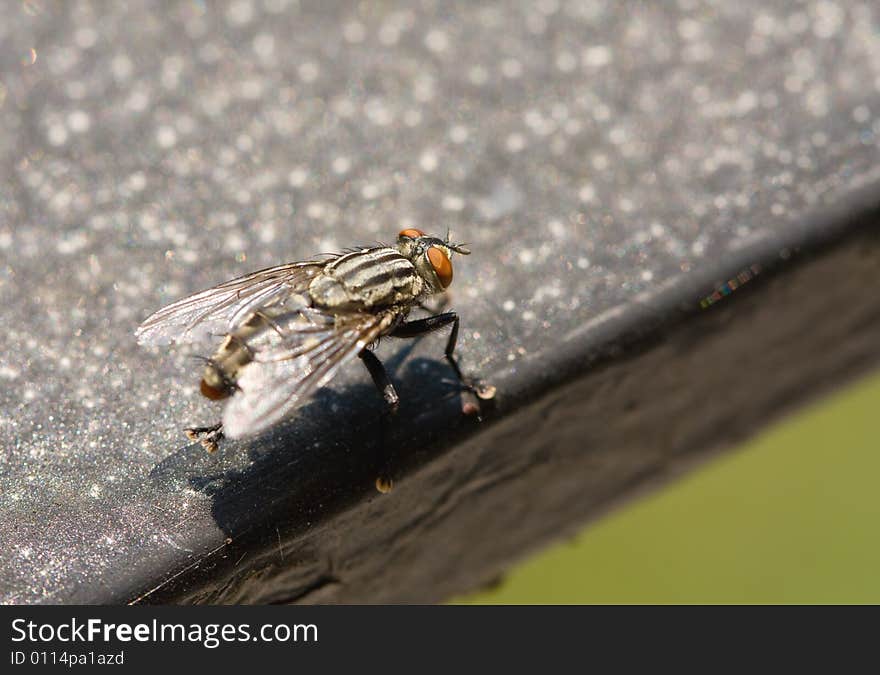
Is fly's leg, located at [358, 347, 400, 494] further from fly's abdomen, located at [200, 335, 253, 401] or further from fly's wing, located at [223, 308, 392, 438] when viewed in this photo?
fly's abdomen, located at [200, 335, 253, 401]

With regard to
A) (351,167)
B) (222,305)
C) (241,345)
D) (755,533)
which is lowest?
(755,533)

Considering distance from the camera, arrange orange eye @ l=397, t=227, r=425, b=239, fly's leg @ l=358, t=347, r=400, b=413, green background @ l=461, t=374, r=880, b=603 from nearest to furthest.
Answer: fly's leg @ l=358, t=347, r=400, b=413, orange eye @ l=397, t=227, r=425, b=239, green background @ l=461, t=374, r=880, b=603

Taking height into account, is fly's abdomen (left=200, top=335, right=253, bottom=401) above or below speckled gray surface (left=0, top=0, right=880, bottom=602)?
below

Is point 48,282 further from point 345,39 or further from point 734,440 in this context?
point 734,440

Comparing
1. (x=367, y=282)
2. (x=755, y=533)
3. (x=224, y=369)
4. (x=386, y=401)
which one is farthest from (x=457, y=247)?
(x=755, y=533)

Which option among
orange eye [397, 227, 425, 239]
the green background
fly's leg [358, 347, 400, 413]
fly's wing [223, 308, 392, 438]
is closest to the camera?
fly's wing [223, 308, 392, 438]

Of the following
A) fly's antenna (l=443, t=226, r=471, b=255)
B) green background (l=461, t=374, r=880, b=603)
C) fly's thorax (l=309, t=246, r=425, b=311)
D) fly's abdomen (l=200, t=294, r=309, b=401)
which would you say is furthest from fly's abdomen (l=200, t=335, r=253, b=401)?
green background (l=461, t=374, r=880, b=603)

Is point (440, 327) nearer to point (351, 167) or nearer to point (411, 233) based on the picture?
point (411, 233)
